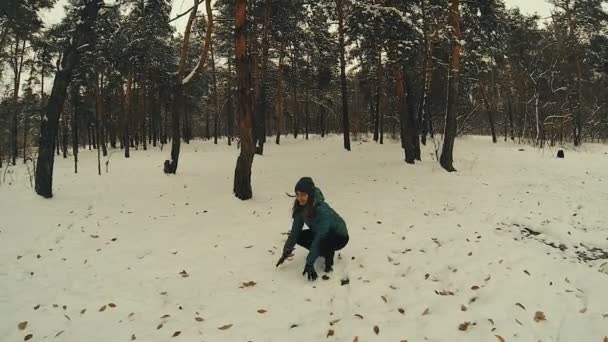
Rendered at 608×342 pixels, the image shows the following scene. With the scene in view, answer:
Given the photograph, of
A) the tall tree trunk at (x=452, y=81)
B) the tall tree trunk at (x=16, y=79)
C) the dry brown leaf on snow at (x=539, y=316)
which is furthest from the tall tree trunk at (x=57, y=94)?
the tall tree trunk at (x=16, y=79)

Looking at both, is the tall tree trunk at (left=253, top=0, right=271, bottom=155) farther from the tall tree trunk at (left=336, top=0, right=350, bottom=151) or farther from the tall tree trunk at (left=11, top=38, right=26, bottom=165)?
the tall tree trunk at (left=11, top=38, right=26, bottom=165)

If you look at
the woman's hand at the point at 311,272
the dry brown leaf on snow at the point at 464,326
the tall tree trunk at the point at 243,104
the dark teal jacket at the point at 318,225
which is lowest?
the dry brown leaf on snow at the point at 464,326

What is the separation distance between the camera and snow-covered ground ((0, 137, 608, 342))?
15.5 feet

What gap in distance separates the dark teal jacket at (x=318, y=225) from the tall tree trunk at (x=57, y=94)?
7.37 meters

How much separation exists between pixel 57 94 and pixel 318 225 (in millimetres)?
8200

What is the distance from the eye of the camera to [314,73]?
31734mm

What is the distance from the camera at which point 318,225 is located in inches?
239

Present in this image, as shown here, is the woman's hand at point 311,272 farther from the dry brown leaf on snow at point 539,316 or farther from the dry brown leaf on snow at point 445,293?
the dry brown leaf on snow at point 539,316

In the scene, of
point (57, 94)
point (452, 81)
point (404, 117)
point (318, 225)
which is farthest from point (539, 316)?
point (404, 117)

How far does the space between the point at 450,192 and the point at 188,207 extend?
7.08 meters

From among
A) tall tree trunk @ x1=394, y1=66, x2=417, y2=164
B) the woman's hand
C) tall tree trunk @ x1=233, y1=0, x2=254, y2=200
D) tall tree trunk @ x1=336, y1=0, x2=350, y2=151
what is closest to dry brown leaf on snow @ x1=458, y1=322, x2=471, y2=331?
the woman's hand

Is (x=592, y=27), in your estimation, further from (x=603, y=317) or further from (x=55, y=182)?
(x=55, y=182)

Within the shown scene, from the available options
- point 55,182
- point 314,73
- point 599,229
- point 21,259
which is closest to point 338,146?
point 314,73

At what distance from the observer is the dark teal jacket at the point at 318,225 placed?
598cm
